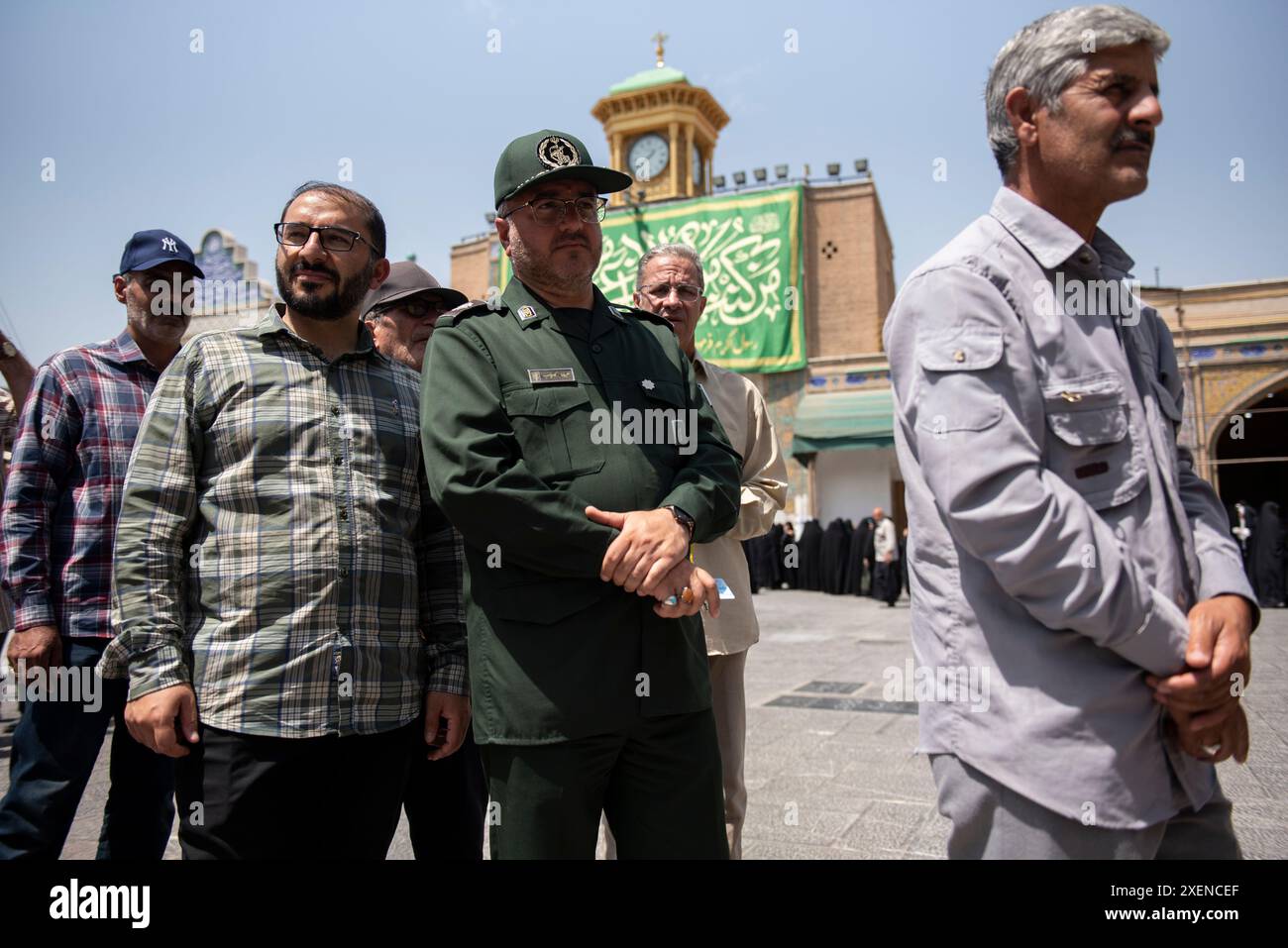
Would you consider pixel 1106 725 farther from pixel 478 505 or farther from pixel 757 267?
pixel 757 267

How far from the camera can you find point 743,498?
283 centimetres

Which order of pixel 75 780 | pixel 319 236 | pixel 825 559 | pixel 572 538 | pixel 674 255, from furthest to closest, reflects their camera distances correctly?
pixel 825 559 < pixel 674 255 < pixel 75 780 < pixel 319 236 < pixel 572 538

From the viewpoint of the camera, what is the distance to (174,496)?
2066 millimetres

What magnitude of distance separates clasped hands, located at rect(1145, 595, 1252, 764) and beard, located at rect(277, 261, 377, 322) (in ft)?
6.27

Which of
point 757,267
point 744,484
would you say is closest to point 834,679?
point 744,484

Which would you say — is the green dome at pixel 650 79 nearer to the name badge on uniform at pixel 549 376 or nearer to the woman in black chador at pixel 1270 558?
the woman in black chador at pixel 1270 558

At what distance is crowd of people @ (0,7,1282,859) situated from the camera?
1.44 meters

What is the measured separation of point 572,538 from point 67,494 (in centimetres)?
197

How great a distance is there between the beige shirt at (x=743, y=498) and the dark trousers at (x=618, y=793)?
2.59ft

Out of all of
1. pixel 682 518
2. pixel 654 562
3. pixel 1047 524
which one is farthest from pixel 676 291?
pixel 1047 524

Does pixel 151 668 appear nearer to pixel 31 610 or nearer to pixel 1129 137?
pixel 31 610

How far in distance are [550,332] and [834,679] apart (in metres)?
5.97

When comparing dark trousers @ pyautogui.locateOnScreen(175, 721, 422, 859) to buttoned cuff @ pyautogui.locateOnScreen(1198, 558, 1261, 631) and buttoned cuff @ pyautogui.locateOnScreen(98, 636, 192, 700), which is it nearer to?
buttoned cuff @ pyautogui.locateOnScreen(98, 636, 192, 700)

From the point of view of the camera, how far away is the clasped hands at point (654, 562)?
5.53ft
